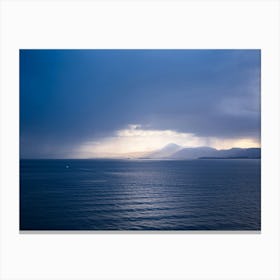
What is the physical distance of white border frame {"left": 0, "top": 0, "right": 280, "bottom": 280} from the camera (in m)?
2.95

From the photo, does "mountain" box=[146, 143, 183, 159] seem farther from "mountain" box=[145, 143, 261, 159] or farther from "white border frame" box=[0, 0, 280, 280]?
"white border frame" box=[0, 0, 280, 280]

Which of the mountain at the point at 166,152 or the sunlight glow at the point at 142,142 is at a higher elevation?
the sunlight glow at the point at 142,142
